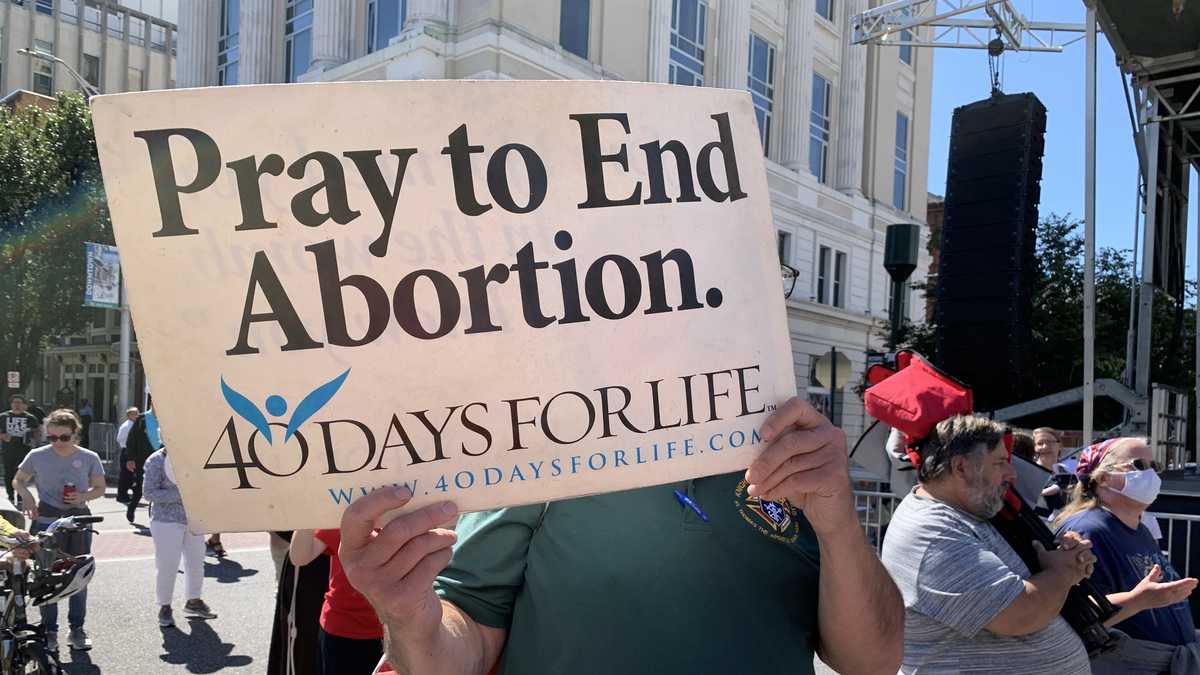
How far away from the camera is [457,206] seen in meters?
1.33

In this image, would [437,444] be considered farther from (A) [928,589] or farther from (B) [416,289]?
(A) [928,589]

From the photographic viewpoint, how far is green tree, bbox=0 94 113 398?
25453mm

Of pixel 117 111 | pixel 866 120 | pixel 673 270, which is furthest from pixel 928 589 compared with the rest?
pixel 866 120

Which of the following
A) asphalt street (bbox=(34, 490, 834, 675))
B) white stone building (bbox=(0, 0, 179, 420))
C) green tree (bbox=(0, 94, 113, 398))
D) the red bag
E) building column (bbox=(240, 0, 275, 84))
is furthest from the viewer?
white stone building (bbox=(0, 0, 179, 420))

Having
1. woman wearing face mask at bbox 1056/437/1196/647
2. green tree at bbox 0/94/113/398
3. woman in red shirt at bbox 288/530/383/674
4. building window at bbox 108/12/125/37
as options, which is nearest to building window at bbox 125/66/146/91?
building window at bbox 108/12/125/37

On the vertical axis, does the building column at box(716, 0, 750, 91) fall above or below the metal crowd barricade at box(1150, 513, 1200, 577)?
above

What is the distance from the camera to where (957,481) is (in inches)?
111

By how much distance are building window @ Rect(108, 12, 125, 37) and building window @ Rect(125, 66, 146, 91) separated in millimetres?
2003

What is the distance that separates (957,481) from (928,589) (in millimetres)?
381

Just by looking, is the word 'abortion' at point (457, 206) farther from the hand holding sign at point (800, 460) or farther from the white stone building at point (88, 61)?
the white stone building at point (88, 61)

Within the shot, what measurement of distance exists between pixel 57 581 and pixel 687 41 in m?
23.4

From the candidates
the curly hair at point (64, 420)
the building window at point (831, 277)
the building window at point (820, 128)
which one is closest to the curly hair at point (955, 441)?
the curly hair at point (64, 420)

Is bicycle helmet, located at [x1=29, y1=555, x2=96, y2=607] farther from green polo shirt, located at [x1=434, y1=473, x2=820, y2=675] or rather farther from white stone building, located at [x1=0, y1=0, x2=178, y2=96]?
white stone building, located at [x1=0, y1=0, x2=178, y2=96]

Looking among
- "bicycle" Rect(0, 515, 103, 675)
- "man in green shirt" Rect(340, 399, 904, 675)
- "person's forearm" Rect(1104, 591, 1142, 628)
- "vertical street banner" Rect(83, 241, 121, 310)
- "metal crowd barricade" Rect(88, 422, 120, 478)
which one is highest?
"vertical street banner" Rect(83, 241, 121, 310)
